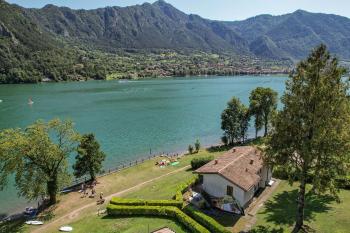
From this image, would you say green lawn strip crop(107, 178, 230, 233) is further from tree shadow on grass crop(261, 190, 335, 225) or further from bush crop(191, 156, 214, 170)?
bush crop(191, 156, 214, 170)

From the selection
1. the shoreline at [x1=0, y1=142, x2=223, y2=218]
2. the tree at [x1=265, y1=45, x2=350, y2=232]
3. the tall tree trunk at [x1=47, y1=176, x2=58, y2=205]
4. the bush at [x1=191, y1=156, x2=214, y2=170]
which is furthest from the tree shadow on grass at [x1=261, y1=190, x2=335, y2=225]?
the shoreline at [x1=0, y1=142, x2=223, y2=218]

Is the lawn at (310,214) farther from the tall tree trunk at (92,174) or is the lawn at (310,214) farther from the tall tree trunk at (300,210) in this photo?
the tall tree trunk at (92,174)

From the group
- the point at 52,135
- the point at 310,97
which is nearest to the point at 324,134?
the point at 310,97

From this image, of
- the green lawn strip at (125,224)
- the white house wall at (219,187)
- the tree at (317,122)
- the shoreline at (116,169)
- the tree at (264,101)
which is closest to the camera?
the tree at (317,122)

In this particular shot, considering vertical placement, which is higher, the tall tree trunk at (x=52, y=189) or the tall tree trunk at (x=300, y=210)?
the tall tree trunk at (x=300, y=210)

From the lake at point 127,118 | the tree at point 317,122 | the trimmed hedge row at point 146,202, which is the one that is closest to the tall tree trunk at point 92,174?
the lake at point 127,118

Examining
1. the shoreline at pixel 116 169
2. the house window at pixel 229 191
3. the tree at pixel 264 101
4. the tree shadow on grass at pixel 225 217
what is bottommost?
the shoreline at pixel 116 169

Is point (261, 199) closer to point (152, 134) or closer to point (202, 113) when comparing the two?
point (152, 134)

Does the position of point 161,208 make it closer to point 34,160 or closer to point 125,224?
point 125,224
